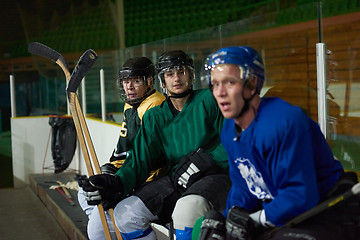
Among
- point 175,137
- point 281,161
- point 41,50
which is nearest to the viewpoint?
point 281,161

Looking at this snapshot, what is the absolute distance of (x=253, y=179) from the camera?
54.2 inches

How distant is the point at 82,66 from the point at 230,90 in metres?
0.93

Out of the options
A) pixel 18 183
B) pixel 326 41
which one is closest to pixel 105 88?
pixel 18 183

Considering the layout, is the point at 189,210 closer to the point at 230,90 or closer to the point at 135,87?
the point at 230,90

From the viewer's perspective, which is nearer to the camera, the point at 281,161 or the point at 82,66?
the point at 281,161

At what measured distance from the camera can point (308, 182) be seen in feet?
3.98

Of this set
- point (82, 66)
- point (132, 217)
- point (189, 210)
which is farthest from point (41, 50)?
point (189, 210)

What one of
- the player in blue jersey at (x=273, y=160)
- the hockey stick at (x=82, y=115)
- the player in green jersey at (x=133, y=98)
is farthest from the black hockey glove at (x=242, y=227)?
the player in green jersey at (x=133, y=98)

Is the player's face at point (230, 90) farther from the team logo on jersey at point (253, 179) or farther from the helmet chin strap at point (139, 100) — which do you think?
the helmet chin strap at point (139, 100)

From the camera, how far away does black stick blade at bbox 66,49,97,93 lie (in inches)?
80.3

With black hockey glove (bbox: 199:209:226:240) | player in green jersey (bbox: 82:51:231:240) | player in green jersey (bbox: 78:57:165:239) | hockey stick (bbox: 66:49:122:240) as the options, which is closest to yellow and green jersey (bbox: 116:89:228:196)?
player in green jersey (bbox: 82:51:231:240)

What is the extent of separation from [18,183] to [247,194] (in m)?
5.24

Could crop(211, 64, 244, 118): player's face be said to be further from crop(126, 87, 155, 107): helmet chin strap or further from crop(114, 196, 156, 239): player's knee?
crop(126, 87, 155, 107): helmet chin strap

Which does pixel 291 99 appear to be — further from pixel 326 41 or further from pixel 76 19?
pixel 76 19
